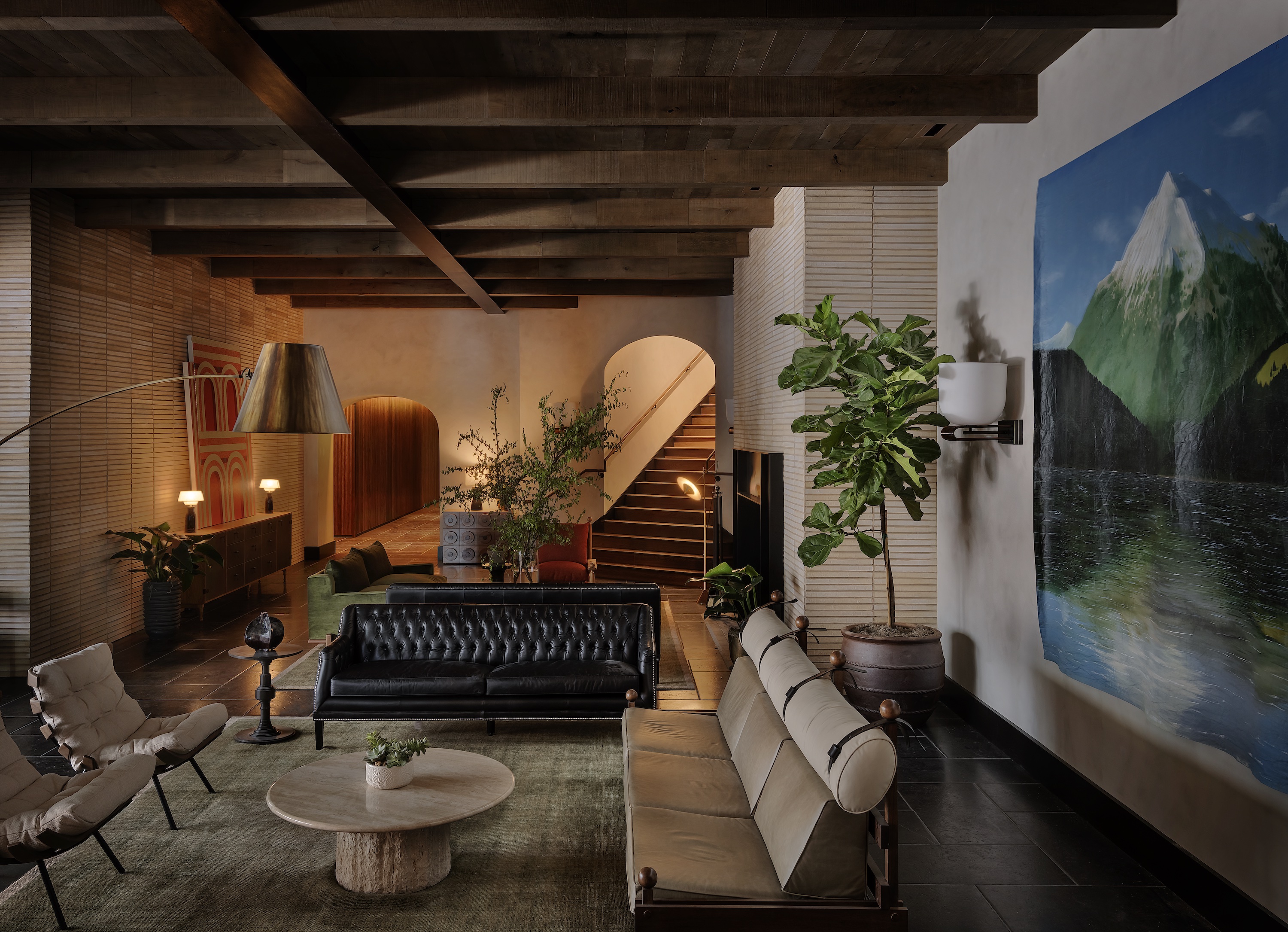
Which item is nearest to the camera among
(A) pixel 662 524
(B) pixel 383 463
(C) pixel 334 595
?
(C) pixel 334 595

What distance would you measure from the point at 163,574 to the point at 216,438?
2.16 metres

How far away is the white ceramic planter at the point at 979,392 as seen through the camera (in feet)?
16.0

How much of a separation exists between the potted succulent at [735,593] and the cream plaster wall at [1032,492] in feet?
4.75

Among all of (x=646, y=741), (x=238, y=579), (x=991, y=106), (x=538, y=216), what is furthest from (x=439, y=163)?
(x=238, y=579)

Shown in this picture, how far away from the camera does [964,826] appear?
4219mm

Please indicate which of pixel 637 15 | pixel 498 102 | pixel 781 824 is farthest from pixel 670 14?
pixel 781 824

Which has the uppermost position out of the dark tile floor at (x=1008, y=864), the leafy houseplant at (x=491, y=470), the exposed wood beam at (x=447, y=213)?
the exposed wood beam at (x=447, y=213)

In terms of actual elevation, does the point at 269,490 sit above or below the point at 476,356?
below

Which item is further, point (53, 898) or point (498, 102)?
point (498, 102)

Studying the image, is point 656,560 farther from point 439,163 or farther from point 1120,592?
point 1120,592

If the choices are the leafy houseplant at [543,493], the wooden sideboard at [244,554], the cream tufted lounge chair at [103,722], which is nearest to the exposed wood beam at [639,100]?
the cream tufted lounge chair at [103,722]

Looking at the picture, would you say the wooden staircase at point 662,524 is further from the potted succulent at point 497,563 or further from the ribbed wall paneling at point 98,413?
the ribbed wall paneling at point 98,413

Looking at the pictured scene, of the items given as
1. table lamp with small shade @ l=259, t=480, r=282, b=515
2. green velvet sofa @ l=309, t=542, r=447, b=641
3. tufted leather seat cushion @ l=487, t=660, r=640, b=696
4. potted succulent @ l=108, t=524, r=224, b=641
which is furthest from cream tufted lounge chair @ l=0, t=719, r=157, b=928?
table lamp with small shade @ l=259, t=480, r=282, b=515

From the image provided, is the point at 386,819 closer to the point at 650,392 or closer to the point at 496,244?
the point at 496,244
